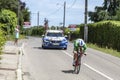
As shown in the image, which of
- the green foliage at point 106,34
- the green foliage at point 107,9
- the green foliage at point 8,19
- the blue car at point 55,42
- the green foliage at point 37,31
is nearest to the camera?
the blue car at point 55,42

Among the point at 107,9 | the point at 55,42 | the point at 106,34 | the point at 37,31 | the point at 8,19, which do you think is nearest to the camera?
the point at 55,42

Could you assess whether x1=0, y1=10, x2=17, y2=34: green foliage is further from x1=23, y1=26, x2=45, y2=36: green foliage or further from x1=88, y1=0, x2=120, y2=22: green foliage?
x1=23, y1=26, x2=45, y2=36: green foliage

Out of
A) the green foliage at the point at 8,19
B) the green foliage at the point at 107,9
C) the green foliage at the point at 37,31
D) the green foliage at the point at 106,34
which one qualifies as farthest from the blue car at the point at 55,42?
the green foliage at the point at 37,31

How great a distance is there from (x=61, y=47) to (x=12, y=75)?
810 inches

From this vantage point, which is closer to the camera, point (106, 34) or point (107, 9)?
point (106, 34)

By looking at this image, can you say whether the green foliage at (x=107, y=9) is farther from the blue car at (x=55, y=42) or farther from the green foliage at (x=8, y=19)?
the blue car at (x=55, y=42)

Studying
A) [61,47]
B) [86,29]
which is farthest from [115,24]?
[86,29]

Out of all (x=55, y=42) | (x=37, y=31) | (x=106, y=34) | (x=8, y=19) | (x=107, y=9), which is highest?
(x=107, y=9)

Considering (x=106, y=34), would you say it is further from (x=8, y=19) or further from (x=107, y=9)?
(x=107, y=9)

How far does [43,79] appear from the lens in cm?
1650

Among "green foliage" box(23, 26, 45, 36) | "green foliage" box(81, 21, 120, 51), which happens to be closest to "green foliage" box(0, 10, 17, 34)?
"green foliage" box(81, 21, 120, 51)

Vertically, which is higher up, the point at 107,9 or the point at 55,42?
the point at 107,9

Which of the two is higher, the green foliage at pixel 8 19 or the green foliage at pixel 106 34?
the green foliage at pixel 8 19

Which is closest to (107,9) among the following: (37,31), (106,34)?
(106,34)
